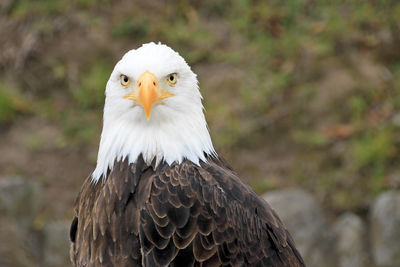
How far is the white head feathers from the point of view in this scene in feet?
10.6

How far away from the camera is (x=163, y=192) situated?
314 cm

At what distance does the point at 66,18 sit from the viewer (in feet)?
23.0

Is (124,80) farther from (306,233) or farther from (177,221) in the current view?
(306,233)

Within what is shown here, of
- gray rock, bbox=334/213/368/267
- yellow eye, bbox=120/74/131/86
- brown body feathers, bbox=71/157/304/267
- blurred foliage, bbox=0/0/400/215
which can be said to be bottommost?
brown body feathers, bbox=71/157/304/267

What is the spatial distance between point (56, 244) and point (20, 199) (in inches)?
19.3

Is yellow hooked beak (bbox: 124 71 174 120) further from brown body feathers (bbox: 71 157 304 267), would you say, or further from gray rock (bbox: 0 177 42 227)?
gray rock (bbox: 0 177 42 227)

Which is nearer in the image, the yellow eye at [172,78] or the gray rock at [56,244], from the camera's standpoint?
the yellow eye at [172,78]

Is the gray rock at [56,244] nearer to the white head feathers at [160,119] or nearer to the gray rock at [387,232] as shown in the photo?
the gray rock at [387,232]

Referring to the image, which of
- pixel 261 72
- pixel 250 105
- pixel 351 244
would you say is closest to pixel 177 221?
→ pixel 351 244

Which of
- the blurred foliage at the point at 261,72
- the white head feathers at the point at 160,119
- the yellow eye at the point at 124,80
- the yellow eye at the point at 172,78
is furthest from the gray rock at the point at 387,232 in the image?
the yellow eye at the point at 124,80

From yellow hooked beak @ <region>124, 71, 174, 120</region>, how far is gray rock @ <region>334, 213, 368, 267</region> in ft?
9.49

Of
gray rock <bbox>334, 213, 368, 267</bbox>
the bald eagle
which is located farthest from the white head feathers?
gray rock <bbox>334, 213, 368, 267</bbox>

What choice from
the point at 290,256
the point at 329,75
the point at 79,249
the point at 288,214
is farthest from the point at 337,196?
the point at 79,249

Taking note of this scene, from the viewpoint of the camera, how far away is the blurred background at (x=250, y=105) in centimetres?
575
